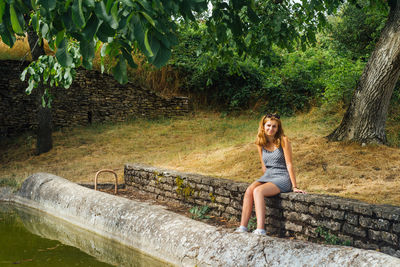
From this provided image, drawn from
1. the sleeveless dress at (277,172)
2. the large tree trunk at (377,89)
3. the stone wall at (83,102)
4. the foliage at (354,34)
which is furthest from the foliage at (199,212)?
the stone wall at (83,102)

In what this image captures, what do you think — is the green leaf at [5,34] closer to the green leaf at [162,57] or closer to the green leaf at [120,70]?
the green leaf at [120,70]

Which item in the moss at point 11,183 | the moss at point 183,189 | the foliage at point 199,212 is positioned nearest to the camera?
the foliage at point 199,212

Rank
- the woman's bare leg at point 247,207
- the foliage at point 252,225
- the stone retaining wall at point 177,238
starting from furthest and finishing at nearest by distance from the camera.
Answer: the foliage at point 252,225
the woman's bare leg at point 247,207
the stone retaining wall at point 177,238

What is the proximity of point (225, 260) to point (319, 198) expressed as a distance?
1.41m

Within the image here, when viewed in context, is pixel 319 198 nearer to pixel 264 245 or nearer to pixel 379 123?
pixel 264 245

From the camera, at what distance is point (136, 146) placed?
1197 centimetres

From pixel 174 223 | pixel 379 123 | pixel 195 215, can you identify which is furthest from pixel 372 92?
pixel 174 223

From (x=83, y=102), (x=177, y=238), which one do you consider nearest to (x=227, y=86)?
(x=83, y=102)

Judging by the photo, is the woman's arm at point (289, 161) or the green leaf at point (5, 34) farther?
the woman's arm at point (289, 161)

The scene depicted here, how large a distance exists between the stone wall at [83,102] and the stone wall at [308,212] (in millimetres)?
8818

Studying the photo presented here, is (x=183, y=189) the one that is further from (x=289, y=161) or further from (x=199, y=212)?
(x=289, y=161)

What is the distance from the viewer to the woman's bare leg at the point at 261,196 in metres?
4.43

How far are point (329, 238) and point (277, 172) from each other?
3.10 ft

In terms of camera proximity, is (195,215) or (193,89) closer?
(195,215)
